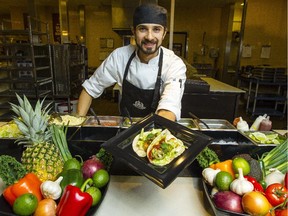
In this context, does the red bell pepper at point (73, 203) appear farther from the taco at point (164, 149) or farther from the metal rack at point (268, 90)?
the metal rack at point (268, 90)

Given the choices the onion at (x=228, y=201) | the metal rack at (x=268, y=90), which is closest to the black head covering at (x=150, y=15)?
the onion at (x=228, y=201)

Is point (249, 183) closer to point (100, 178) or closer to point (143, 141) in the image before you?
point (143, 141)

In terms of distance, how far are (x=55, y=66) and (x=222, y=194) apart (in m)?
4.10

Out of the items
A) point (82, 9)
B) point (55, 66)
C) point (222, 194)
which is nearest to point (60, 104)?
point (55, 66)

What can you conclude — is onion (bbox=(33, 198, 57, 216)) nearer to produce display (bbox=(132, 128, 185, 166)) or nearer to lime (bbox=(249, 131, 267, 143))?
produce display (bbox=(132, 128, 185, 166))

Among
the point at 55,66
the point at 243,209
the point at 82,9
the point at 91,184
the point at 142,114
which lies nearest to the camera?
the point at 243,209

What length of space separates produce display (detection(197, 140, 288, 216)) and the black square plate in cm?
15

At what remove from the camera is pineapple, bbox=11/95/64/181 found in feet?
3.33

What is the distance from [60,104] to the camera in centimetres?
432

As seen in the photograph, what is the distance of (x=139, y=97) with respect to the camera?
191 cm

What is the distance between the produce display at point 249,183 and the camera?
0.80 meters

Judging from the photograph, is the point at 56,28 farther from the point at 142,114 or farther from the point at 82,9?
the point at 142,114

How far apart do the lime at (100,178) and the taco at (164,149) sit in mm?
215

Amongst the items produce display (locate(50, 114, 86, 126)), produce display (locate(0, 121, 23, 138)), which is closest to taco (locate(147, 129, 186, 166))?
produce display (locate(50, 114, 86, 126))
